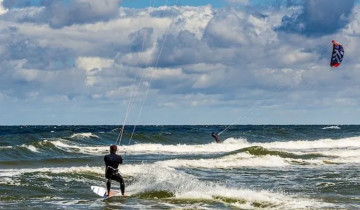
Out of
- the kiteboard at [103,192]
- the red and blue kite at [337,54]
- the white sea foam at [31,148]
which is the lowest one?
the kiteboard at [103,192]

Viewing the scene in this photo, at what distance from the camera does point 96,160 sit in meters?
37.7

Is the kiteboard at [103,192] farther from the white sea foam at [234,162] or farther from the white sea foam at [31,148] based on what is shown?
the white sea foam at [31,148]

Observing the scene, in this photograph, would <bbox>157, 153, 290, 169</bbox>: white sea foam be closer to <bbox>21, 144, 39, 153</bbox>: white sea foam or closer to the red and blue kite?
the red and blue kite

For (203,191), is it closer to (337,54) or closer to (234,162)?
(337,54)

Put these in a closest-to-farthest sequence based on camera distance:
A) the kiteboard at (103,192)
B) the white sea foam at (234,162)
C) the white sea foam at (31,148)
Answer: the kiteboard at (103,192) < the white sea foam at (234,162) < the white sea foam at (31,148)

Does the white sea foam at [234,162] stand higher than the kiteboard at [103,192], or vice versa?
the white sea foam at [234,162]

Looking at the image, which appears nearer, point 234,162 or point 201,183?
point 201,183

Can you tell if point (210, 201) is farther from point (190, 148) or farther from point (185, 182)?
point (190, 148)

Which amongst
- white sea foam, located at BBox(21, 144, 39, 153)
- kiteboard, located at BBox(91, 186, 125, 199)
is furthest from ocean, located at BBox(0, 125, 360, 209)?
white sea foam, located at BBox(21, 144, 39, 153)

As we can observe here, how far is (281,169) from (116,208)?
15615 mm

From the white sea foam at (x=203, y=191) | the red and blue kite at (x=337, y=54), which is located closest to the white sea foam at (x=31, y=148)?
the white sea foam at (x=203, y=191)

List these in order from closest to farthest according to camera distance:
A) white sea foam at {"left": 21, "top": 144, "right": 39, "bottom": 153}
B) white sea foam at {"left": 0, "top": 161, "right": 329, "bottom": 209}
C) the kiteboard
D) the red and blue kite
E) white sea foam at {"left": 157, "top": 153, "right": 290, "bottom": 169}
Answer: white sea foam at {"left": 0, "top": 161, "right": 329, "bottom": 209} < the kiteboard < the red and blue kite < white sea foam at {"left": 157, "top": 153, "right": 290, "bottom": 169} < white sea foam at {"left": 21, "top": 144, "right": 39, "bottom": 153}

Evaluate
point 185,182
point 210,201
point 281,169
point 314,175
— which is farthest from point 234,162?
point 210,201

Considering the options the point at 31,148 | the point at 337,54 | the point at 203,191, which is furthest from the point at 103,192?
the point at 31,148
